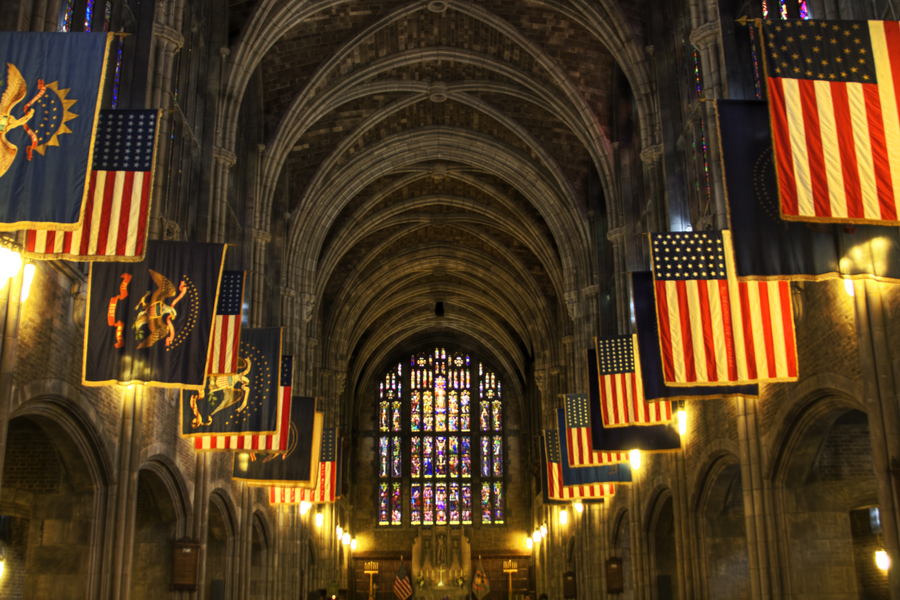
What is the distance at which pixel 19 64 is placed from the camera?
8.81 metres

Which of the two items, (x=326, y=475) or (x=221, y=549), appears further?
(x=326, y=475)

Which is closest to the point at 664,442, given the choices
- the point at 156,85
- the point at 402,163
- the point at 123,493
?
the point at 123,493

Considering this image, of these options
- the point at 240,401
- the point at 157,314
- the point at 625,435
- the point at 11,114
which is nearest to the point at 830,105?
the point at 11,114

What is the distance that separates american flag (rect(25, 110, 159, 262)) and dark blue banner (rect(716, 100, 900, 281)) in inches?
273

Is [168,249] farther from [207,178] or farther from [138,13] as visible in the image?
[207,178]

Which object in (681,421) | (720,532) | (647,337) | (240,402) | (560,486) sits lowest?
(720,532)

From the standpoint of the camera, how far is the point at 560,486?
28.6 meters

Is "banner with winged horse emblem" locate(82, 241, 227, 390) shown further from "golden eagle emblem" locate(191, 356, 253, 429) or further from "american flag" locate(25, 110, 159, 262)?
"golden eagle emblem" locate(191, 356, 253, 429)

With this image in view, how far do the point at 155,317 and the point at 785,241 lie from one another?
8.75 metres

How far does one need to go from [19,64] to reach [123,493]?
8196 millimetres

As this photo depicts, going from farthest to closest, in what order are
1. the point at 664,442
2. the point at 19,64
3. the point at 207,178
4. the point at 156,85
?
the point at 207,178
the point at 664,442
the point at 156,85
the point at 19,64

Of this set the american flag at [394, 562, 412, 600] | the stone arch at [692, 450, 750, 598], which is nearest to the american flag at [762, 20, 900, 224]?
the stone arch at [692, 450, 750, 598]

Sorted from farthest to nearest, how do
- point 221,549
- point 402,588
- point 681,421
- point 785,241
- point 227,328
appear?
point 402,588 → point 221,549 → point 681,421 → point 227,328 → point 785,241

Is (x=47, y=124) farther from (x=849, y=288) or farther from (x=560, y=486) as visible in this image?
(x=560, y=486)
